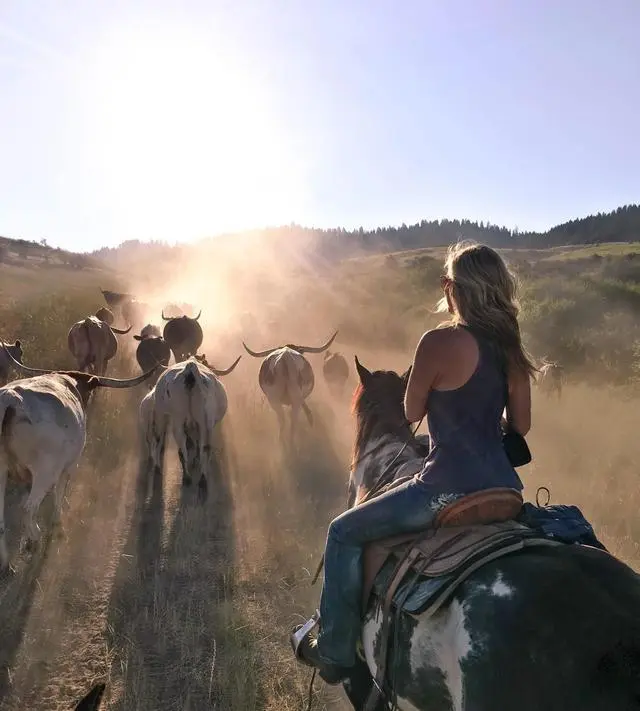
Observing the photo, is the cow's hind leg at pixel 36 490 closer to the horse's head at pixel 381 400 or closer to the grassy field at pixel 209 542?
the grassy field at pixel 209 542

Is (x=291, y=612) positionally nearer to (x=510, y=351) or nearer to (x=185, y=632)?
(x=185, y=632)

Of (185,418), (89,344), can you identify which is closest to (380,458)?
(185,418)

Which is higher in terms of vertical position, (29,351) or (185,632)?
(29,351)

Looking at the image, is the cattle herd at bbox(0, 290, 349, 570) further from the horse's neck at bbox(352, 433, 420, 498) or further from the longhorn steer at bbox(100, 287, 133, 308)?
the longhorn steer at bbox(100, 287, 133, 308)

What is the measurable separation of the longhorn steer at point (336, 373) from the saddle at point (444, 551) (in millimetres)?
13316

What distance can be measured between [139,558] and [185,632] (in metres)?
1.72

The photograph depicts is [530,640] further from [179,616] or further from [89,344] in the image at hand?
[89,344]

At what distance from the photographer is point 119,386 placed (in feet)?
25.9

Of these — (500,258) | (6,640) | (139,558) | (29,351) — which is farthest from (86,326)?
(500,258)

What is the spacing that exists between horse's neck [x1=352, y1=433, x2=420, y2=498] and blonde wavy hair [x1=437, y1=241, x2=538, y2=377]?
3.74ft

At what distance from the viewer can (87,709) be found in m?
3.01

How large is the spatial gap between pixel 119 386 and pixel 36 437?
1991mm

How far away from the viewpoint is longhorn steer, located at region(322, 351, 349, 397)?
53.6 ft

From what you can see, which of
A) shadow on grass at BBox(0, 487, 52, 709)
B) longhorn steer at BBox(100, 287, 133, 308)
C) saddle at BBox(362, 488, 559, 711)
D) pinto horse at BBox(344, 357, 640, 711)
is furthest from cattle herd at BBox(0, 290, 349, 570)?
longhorn steer at BBox(100, 287, 133, 308)
